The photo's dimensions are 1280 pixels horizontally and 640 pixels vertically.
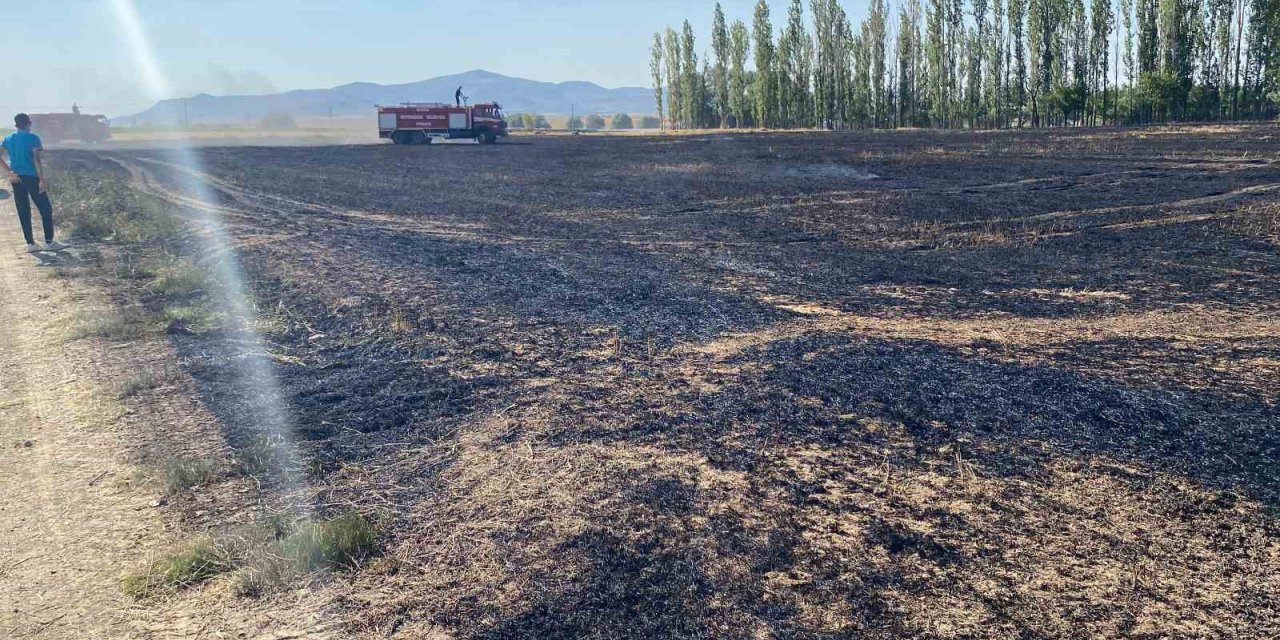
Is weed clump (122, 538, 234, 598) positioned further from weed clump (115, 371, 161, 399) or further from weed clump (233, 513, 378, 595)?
weed clump (115, 371, 161, 399)

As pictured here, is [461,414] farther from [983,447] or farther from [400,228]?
[400,228]

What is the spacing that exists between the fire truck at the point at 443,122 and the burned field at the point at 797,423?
3452 centimetres

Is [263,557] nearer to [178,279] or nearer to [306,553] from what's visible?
[306,553]

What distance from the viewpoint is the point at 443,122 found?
4728 centimetres

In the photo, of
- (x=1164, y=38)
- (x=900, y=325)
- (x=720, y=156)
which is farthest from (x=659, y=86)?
(x=900, y=325)

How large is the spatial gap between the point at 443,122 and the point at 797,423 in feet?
147

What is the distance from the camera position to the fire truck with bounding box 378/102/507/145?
155 ft

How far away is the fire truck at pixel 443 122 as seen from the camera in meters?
47.1

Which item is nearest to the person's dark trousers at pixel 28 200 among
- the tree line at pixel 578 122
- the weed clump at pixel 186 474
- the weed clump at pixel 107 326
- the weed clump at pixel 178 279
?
the weed clump at pixel 178 279

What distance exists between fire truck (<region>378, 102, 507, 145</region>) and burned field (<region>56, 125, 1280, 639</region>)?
34.5m

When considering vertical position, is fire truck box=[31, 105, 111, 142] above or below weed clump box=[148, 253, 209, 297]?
above

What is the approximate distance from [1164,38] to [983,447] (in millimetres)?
56053

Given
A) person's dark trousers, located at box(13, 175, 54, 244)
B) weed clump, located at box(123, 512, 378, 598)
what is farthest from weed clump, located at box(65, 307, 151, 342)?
person's dark trousers, located at box(13, 175, 54, 244)

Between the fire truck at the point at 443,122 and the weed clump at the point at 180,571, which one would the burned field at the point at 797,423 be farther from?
the fire truck at the point at 443,122
